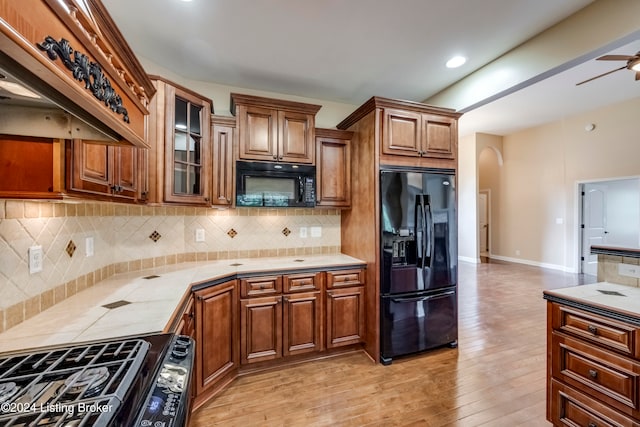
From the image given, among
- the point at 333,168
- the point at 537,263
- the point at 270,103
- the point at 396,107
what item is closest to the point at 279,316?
the point at 333,168

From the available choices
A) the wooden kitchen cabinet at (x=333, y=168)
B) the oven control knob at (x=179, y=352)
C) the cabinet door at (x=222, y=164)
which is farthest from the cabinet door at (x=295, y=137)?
the oven control knob at (x=179, y=352)

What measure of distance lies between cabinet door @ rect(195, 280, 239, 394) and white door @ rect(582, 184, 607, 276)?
7.13 metres

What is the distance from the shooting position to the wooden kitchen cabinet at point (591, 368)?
1.33 meters

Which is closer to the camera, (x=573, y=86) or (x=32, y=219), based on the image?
(x=32, y=219)

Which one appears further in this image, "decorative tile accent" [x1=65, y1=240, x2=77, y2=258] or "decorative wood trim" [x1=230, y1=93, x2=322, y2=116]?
"decorative wood trim" [x1=230, y1=93, x2=322, y2=116]

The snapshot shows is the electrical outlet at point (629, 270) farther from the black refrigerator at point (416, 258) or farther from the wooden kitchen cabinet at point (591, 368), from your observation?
the black refrigerator at point (416, 258)

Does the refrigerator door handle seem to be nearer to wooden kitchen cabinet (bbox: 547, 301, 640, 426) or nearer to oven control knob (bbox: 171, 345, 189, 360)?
wooden kitchen cabinet (bbox: 547, 301, 640, 426)

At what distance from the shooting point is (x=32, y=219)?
1322 millimetres

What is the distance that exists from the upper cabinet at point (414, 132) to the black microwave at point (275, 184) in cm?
77

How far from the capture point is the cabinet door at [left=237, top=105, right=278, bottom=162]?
8.32ft

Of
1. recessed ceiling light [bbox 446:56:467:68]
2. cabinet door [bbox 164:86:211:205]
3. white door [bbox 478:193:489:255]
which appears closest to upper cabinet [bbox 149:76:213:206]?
cabinet door [bbox 164:86:211:205]

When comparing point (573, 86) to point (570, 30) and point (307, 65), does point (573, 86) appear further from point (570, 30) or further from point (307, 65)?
point (307, 65)

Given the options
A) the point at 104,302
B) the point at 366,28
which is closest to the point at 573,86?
the point at 366,28

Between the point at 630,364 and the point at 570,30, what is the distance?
7.21 feet
